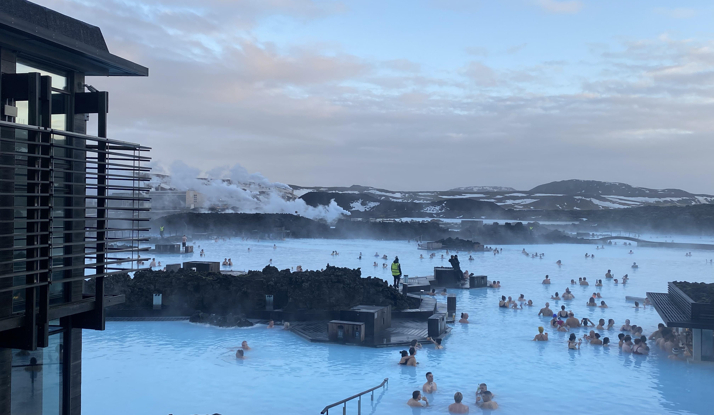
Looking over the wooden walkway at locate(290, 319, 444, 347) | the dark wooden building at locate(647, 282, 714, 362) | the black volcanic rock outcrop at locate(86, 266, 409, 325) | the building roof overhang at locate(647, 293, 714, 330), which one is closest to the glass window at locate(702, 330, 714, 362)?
the dark wooden building at locate(647, 282, 714, 362)

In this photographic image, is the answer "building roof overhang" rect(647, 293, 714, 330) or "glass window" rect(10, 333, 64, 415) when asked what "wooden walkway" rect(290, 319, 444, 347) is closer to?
"building roof overhang" rect(647, 293, 714, 330)

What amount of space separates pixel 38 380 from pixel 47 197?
68.3 inches

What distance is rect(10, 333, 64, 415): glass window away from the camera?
177 inches

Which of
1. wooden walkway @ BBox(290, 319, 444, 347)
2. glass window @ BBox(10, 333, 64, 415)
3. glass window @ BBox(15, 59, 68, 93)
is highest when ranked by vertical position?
glass window @ BBox(15, 59, 68, 93)

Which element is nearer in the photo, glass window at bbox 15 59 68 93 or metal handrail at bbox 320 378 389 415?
glass window at bbox 15 59 68 93

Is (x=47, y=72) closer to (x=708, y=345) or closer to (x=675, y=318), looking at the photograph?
Result: (x=675, y=318)

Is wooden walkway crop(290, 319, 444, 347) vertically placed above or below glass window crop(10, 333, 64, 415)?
below

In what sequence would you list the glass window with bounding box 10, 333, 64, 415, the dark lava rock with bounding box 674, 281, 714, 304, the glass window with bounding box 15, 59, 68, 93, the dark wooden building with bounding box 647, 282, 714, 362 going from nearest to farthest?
the glass window with bounding box 15, 59, 68, 93
the glass window with bounding box 10, 333, 64, 415
the dark wooden building with bounding box 647, 282, 714, 362
the dark lava rock with bounding box 674, 281, 714, 304

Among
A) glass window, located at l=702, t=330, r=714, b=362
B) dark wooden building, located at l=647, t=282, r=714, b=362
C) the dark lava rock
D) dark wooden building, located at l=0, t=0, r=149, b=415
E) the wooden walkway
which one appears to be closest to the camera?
dark wooden building, located at l=0, t=0, r=149, b=415

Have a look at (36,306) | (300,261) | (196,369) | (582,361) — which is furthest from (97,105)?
(300,261)

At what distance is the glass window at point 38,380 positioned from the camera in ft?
14.7

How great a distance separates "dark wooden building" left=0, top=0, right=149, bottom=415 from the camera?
399 centimetres

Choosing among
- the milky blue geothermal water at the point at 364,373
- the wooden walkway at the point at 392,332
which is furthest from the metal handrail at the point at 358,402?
the wooden walkway at the point at 392,332

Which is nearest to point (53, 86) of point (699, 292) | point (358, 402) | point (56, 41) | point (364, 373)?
point (56, 41)
